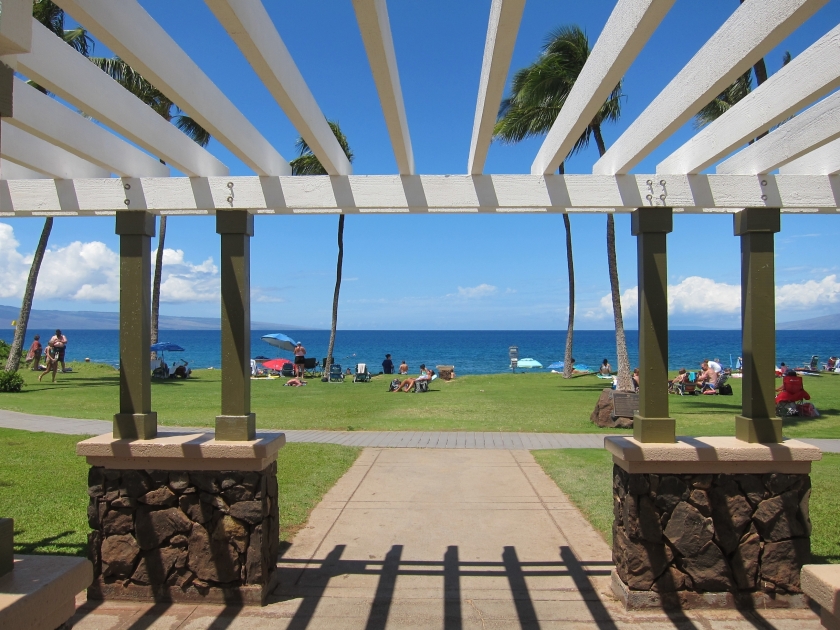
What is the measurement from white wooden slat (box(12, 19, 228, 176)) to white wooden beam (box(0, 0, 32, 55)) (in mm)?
1182

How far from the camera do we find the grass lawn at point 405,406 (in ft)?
41.0

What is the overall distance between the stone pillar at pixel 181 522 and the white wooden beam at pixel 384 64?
2334mm

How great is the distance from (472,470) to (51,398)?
1227 cm

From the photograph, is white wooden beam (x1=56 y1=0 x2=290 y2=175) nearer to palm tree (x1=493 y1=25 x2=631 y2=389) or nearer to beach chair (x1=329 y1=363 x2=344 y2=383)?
palm tree (x1=493 y1=25 x2=631 y2=389)

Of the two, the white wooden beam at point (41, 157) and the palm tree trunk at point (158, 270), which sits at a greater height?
the palm tree trunk at point (158, 270)

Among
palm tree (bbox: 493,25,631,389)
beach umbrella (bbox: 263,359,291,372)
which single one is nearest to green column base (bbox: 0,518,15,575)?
palm tree (bbox: 493,25,631,389)

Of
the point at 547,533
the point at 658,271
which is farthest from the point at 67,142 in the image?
the point at 547,533

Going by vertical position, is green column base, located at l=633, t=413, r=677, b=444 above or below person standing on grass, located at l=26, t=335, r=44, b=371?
below

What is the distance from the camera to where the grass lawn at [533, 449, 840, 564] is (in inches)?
226

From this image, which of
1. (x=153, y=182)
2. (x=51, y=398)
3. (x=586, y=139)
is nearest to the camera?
(x=153, y=182)

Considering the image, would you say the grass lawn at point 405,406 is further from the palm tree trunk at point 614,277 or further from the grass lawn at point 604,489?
the grass lawn at point 604,489

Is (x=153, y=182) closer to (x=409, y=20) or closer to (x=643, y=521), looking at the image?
(x=409, y=20)

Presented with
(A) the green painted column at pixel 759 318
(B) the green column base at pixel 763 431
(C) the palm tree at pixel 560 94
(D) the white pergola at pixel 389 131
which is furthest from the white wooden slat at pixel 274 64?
(C) the palm tree at pixel 560 94

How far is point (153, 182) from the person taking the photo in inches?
190
